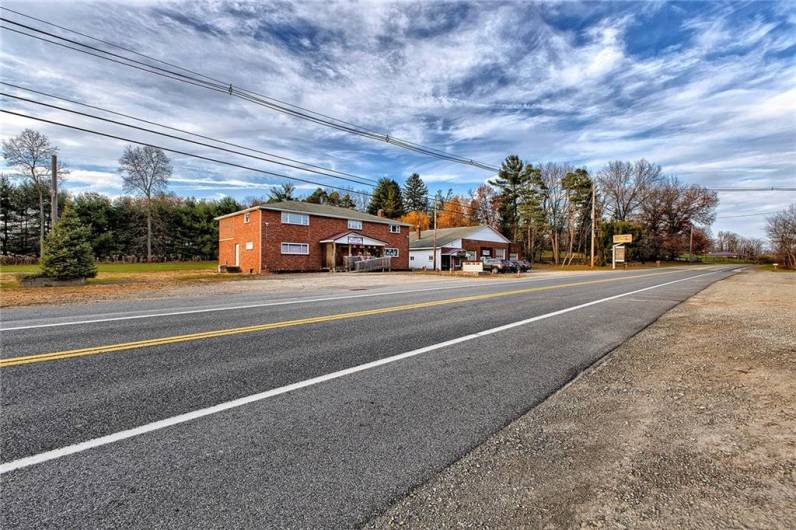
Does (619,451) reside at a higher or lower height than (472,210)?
lower

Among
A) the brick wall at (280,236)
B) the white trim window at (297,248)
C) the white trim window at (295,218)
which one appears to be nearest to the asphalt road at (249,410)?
the brick wall at (280,236)

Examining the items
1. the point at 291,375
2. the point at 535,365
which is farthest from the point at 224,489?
the point at 535,365

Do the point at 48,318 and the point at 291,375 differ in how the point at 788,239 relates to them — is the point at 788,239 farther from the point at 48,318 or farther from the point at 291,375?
the point at 48,318

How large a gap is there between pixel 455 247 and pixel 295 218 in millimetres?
19267

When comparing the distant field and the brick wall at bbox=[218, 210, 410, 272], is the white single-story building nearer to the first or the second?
the brick wall at bbox=[218, 210, 410, 272]

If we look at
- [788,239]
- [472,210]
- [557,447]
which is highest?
[472,210]

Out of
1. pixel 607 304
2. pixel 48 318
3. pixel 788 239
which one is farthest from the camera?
pixel 788 239

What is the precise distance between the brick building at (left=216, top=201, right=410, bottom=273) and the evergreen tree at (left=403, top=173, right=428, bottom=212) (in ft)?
122

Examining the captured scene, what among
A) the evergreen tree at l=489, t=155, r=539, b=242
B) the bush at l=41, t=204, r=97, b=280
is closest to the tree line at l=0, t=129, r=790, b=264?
the evergreen tree at l=489, t=155, r=539, b=242

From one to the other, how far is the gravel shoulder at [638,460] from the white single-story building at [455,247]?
1412 inches

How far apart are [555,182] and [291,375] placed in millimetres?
60460

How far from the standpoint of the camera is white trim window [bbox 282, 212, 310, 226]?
29.0 metres

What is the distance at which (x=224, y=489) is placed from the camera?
2207 millimetres

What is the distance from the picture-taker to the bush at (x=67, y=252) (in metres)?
15.4
